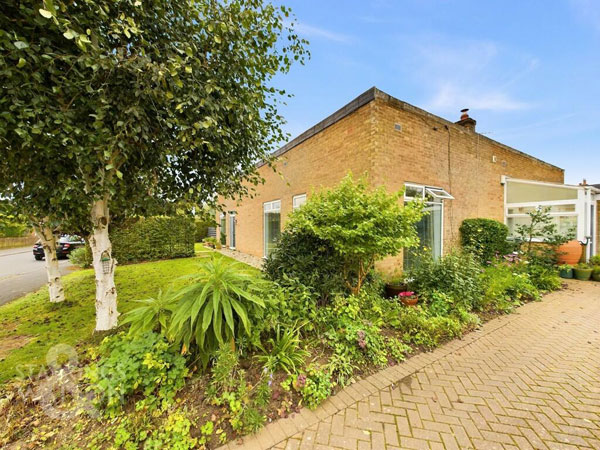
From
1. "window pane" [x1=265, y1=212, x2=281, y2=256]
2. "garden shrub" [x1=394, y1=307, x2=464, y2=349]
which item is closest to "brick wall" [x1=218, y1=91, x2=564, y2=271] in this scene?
"window pane" [x1=265, y1=212, x2=281, y2=256]

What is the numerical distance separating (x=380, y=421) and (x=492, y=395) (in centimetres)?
133

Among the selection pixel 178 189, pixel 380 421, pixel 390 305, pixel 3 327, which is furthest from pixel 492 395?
pixel 3 327

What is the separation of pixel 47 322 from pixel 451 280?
7.74 metres

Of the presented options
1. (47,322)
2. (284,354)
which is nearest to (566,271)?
(284,354)

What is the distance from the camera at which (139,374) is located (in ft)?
6.98

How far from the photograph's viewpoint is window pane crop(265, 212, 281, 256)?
9.62 m

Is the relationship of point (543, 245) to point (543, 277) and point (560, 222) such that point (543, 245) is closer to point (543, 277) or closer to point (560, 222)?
point (560, 222)

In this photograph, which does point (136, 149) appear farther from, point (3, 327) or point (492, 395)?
point (492, 395)

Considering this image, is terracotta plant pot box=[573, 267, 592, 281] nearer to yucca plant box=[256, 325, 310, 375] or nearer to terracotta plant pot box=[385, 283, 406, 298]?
terracotta plant pot box=[385, 283, 406, 298]

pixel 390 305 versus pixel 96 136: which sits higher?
pixel 96 136

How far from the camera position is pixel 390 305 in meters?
4.12

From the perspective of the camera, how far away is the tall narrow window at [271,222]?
9625 mm

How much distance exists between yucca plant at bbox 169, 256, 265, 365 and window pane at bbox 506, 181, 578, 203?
35.2 ft

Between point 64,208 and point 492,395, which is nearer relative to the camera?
point 492,395
